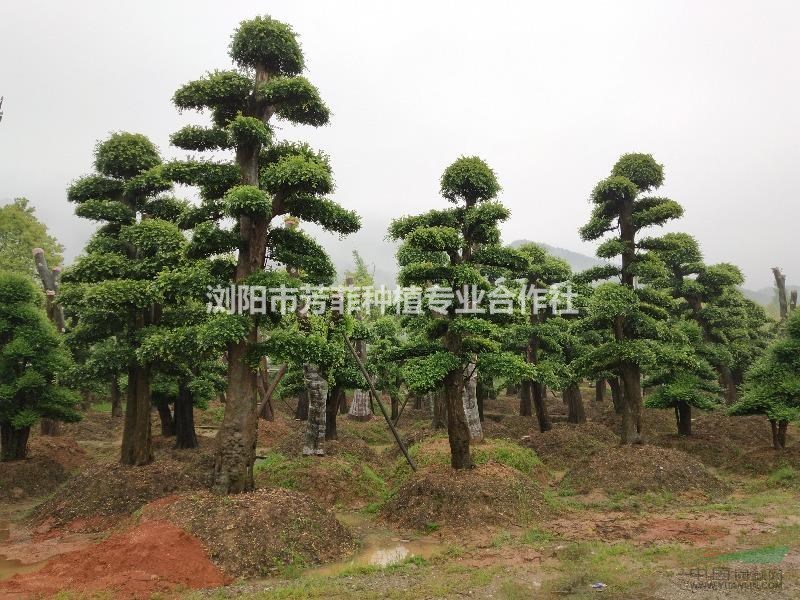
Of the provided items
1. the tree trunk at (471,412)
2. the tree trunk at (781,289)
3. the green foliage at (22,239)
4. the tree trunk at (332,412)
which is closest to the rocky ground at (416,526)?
the tree trunk at (471,412)

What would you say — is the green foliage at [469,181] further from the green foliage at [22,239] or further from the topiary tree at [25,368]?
the green foliage at [22,239]

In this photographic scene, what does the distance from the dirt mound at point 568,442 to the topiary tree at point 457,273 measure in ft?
21.9

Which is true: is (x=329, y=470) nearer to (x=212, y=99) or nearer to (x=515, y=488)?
(x=515, y=488)

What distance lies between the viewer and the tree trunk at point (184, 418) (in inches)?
803

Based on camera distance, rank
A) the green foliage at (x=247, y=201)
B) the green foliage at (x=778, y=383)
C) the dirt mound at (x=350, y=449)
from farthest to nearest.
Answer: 1. the dirt mound at (x=350, y=449)
2. the green foliage at (x=778, y=383)
3. the green foliage at (x=247, y=201)

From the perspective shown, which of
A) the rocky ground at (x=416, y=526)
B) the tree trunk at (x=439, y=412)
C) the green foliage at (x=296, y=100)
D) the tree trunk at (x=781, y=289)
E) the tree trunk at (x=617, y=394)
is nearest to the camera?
the rocky ground at (x=416, y=526)

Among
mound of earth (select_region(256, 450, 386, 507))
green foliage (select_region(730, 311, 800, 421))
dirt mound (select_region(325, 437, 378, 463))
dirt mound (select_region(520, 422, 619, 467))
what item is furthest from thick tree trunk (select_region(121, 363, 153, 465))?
green foliage (select_region(730, 311, 800, 421))

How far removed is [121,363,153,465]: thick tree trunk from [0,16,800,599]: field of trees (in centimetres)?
6

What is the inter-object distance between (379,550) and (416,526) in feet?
4.91

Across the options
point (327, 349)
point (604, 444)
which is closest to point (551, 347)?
point (604, 444)

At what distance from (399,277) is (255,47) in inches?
262

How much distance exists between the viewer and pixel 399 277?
14.0 m

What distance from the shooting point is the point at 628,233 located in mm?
18281

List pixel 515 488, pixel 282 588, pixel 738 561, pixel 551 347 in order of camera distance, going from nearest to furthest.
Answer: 1. pixel 282 588
2. pixel 738 561
3. pixel 515 488
4. pixel 551 347
